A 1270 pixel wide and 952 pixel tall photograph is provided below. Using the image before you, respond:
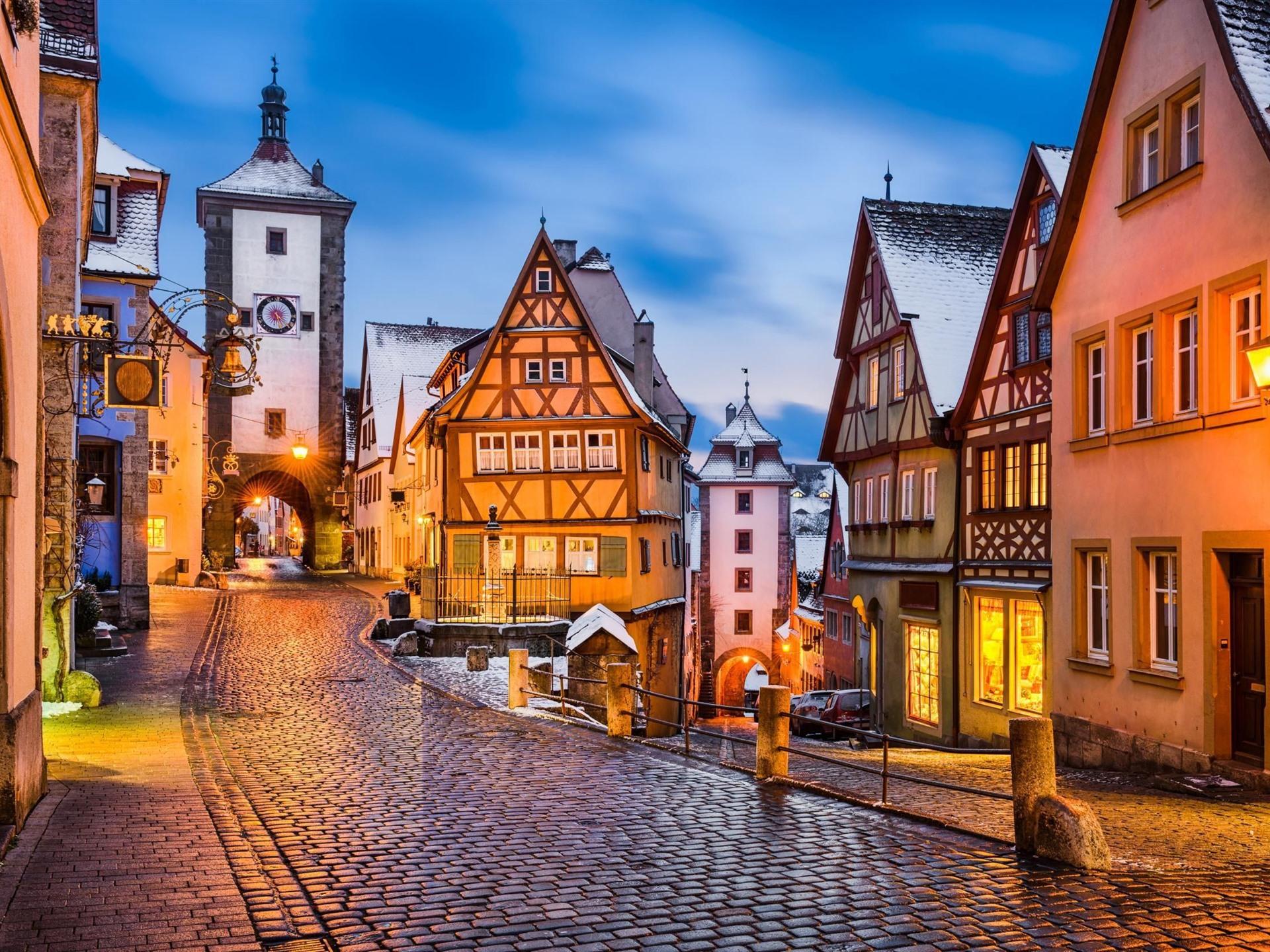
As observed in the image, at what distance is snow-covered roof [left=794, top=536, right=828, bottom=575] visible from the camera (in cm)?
6494

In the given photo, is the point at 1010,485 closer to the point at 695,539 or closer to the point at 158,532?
the point at 158,532

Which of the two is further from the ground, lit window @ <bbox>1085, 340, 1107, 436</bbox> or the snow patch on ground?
lit window @ <bbox>1085, 340, 1107, 436</bbox>

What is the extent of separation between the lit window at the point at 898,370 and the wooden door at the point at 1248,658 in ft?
39.8

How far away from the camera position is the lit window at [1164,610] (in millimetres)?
14633

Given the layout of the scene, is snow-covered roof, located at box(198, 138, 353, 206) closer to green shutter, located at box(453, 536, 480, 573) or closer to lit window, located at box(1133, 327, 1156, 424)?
green shutter, located at box(453, 536, 480, 573)

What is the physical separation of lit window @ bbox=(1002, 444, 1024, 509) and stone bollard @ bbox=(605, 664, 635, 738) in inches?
317

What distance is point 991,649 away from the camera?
2208cm

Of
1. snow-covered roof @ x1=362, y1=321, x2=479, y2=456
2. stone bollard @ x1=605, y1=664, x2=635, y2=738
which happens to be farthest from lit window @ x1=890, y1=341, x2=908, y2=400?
snow-covered roof @ x1=362, y1=321, x2=479, y2=456

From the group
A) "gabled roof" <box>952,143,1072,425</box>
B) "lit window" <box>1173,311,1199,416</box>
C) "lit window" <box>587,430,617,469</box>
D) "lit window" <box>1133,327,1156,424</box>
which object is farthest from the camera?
"lit window" <box>587,430,617,469</box>

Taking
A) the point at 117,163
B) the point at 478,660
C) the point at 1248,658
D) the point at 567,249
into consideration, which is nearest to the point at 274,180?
the point at 567,249

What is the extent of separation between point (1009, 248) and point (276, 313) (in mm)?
44053

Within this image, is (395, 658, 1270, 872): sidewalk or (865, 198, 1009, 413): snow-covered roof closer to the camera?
(395, 658, 1270, 872): sidewalk

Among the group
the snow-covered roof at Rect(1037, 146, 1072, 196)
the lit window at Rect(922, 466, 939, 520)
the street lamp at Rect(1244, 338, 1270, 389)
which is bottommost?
the lit window at Rect(922, 466, 939, 520)

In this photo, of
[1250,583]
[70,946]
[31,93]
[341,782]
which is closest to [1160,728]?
[1250,583]
